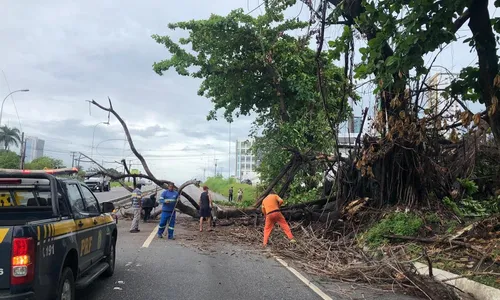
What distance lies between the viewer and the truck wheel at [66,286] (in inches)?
196

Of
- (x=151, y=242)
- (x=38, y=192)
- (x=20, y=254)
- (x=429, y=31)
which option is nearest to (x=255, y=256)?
(x=151, y=242)

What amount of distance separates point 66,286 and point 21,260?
1.16 metres

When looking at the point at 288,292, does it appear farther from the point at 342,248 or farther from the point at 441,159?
the point at 441,159

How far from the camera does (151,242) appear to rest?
12.7m

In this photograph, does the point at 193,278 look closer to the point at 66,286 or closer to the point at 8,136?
the point at 66,286

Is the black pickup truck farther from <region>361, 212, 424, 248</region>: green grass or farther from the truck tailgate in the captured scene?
<region>361, 212, 424, 248</region>: green grass

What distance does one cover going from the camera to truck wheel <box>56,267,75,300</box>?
498 cm

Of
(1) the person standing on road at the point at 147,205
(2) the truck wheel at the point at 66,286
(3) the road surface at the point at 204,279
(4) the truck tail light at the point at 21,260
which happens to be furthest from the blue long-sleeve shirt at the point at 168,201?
(4) the truck tail light at the point at 21,260

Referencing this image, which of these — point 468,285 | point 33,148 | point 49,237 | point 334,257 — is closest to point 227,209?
point 334,257

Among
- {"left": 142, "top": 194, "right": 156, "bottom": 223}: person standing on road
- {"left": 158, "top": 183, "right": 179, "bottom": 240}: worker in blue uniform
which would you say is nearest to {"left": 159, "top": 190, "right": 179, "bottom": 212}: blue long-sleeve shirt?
{"left": 158, "top": 183, "right": 179, "bottom": 240}: worker in blue uniform

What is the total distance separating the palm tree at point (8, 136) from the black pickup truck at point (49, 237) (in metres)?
83.6

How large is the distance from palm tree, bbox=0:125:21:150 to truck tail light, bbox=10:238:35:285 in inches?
3394

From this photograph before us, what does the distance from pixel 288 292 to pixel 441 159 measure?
7571 millimetres

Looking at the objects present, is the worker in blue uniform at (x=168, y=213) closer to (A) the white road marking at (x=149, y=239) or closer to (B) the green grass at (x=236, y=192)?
(A) the white road marking at (x=149, y=239)
